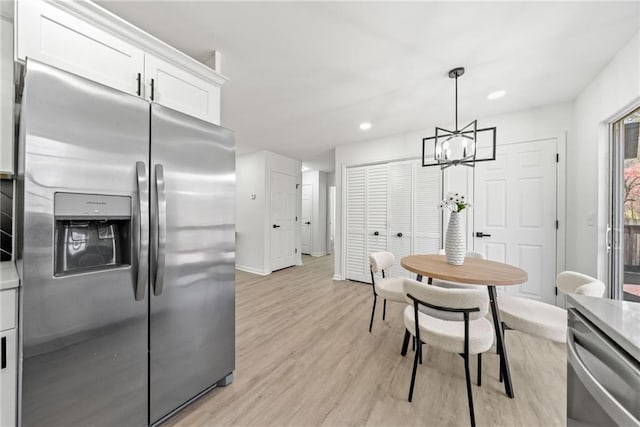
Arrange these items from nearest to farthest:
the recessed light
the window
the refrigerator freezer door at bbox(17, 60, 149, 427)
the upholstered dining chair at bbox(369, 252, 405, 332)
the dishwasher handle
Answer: the dishwasher handle → the refrigerator freezer door at bbox(17, 60, 149, 427) → the window → the upholstered dining chair at bbox(369, 252, 405, 332) → the recessed light

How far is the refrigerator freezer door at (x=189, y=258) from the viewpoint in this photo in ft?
4.24

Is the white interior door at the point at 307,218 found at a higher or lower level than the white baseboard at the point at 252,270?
higher

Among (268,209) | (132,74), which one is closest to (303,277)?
(268,209)

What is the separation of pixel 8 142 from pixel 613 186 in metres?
4.32

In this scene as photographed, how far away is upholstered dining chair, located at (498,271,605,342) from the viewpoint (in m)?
1.44

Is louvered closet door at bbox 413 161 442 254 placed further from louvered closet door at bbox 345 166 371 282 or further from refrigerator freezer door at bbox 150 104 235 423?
refrigerator freezer door at bbox 150 104 235 423

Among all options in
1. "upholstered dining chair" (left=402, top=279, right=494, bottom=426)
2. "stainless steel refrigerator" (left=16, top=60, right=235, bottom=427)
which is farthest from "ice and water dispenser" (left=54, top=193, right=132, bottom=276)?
"upholstered dining chair" (left=402, top=279, right=494, bottom=426)

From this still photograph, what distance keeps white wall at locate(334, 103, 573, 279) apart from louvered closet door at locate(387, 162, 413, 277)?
235 mm

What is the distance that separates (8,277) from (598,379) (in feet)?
7.13

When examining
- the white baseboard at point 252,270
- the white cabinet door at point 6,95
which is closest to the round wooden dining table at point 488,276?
the white cabinet door at point 6,95

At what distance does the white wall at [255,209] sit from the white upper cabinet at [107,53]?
10.5 ft

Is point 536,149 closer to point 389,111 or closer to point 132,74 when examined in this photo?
point 389,111

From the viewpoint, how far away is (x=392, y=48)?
187 centimetres

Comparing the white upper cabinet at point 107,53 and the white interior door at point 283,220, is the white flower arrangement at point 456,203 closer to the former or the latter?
the white upper cabinet at point 107,53
